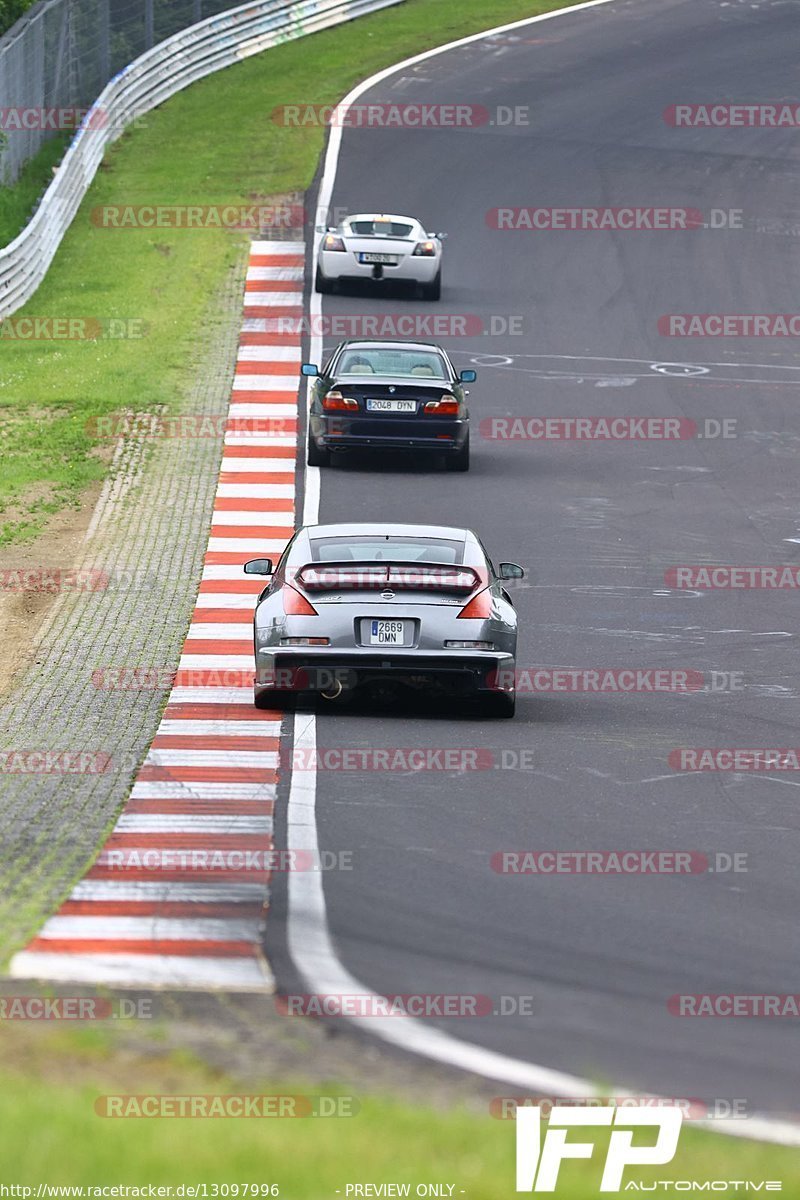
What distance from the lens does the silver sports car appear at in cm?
3497

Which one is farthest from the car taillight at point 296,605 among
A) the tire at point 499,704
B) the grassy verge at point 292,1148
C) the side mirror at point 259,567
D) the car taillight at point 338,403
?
the car taillight at point 338,403

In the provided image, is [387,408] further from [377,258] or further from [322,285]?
[322,285]

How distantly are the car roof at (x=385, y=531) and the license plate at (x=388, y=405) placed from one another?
8982 millimetres

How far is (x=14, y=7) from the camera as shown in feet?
150

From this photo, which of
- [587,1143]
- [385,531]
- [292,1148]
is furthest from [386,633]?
[292,1148]

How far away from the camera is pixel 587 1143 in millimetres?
6512

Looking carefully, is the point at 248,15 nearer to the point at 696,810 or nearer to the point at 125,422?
Result: the point at 125,422

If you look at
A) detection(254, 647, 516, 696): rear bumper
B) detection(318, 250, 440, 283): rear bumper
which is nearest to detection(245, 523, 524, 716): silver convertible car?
detection(254, 647, 516, 696): rear bumper

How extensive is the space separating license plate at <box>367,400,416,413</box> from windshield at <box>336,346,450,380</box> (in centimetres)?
37

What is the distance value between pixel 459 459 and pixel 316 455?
1829mm

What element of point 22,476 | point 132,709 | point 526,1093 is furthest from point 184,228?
point 526,1093

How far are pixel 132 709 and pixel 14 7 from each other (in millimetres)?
34136

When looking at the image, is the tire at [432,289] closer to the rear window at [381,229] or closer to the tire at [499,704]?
the rear window at [381,229]

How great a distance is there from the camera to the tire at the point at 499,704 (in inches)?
591
